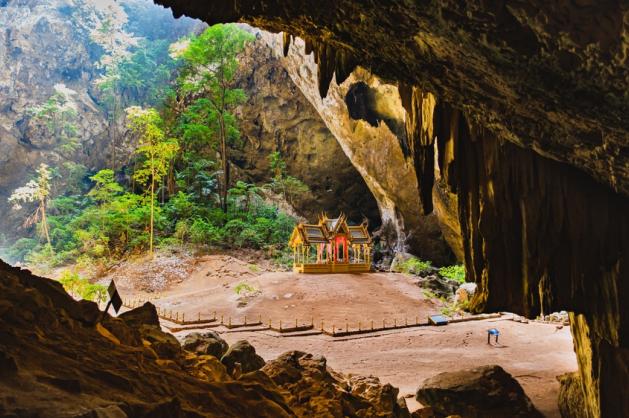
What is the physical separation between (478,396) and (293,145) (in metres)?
30.3

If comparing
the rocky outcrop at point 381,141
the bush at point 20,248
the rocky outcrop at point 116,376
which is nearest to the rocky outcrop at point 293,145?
the rocky outcrop at point 381,141

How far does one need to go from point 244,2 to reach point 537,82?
3.45 metres

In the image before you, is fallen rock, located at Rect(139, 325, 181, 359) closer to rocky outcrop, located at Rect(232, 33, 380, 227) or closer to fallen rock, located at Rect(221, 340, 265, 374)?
fallen rock, located at Rect(221, 340, 265, 374)

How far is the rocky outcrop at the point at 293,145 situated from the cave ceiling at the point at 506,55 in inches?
1187

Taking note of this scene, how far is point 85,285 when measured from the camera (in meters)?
17.2

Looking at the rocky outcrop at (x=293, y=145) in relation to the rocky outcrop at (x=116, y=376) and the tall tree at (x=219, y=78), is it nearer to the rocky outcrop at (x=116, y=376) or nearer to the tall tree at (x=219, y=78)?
the tall tree at (x=219, y=78)

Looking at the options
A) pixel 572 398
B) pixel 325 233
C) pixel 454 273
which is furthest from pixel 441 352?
pixel 454 273

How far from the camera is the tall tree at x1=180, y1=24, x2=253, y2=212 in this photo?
34.4 m

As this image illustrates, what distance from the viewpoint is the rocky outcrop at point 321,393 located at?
19.3ft

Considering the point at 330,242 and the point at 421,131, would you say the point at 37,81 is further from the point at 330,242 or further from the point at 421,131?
the point at 421,131

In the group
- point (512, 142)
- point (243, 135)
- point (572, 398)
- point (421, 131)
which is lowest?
point (572, 398)

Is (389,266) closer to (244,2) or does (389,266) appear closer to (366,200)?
(366,200)

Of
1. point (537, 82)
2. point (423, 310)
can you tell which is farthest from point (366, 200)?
point (537, 82)

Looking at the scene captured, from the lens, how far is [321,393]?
20.5ft
